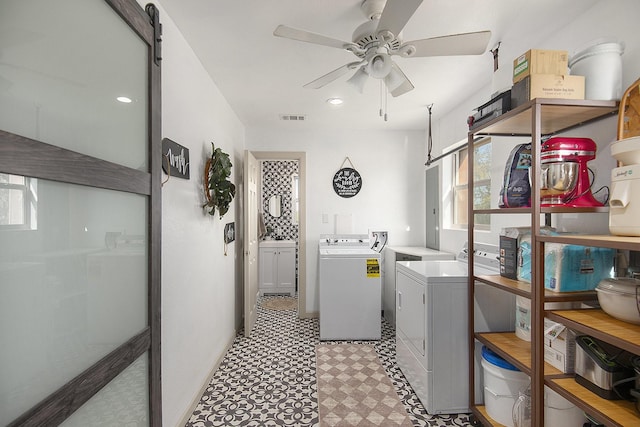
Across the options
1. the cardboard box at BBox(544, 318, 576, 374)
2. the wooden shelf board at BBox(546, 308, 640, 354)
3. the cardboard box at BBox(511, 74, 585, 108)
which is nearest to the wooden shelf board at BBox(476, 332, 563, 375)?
the cardboard box at BBox(544, 318, 576, 374)

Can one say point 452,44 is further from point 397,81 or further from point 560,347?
point 560,347

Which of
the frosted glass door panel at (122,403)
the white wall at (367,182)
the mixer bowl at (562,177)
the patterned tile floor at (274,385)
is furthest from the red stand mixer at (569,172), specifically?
the white wall at (367,182)

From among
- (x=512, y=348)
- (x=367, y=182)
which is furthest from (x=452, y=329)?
(x=367, y=182)

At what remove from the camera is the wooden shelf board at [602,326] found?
1.08 m

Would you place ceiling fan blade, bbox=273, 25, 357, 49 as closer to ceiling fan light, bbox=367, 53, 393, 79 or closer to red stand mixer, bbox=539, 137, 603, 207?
ceiling fan light, bbox=367, 53, 393, 79

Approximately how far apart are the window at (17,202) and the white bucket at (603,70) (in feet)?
7.24

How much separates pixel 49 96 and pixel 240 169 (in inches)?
118

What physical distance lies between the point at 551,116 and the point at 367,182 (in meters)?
2.60

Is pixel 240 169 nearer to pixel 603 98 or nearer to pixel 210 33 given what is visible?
pixel 210 33

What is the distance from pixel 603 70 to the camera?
1477 millimetres

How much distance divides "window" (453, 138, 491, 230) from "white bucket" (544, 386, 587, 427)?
160 cm

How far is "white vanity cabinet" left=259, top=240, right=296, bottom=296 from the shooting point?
520 cm

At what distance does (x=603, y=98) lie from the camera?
1.49m

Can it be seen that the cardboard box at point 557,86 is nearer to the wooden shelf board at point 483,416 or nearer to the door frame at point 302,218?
the wooden shelf board at point 483,416
